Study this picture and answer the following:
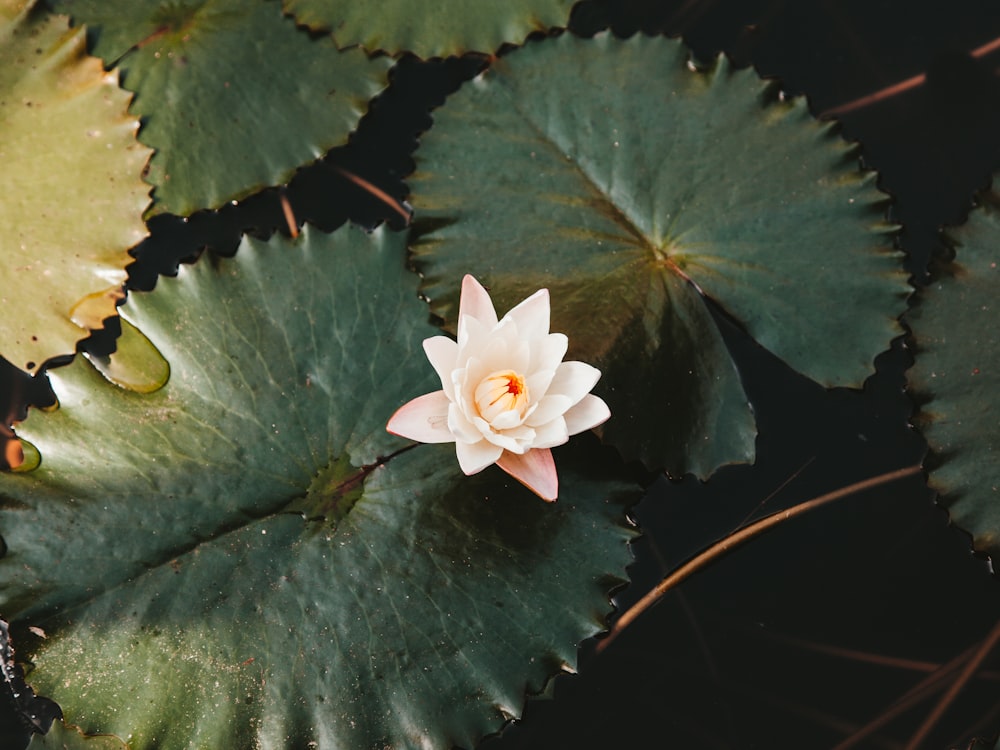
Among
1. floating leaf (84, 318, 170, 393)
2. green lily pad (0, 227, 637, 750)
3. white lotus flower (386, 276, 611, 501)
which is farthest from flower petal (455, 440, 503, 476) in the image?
floating leaf (84, 318, 170, 393)

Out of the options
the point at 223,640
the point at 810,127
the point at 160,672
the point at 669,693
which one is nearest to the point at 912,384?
the point at 810,127

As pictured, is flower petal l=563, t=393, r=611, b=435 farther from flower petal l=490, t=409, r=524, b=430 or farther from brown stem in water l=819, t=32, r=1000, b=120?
brown stem in water l=819, t=32, r=1000, b=120

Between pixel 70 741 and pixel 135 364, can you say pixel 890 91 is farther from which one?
pixel 70 741

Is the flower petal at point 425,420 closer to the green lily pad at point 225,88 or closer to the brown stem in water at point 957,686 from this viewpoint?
the green lily pad at point 225,88

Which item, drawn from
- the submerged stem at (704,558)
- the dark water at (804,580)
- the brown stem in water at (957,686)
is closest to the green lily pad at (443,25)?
the dark water at (804,580)

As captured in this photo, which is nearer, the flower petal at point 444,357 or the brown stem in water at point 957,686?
the flower petal at point 444,357

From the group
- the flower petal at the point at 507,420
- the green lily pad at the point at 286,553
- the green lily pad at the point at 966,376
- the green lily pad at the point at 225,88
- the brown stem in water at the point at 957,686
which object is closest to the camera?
the flower petal at the point at 507,420

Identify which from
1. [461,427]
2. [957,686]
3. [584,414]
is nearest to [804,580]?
[957,686]
